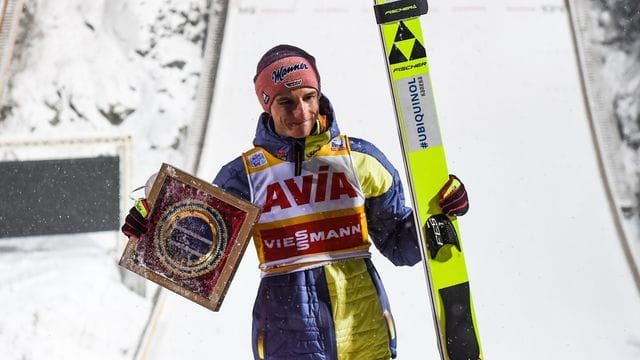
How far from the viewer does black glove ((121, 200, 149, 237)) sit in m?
1.90

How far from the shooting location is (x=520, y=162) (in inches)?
110

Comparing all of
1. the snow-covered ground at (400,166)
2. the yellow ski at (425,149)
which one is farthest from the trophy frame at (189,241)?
the snow-covered ground at (400,166)

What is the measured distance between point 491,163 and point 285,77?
1.09 m

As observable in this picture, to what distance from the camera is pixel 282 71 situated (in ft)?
6.34

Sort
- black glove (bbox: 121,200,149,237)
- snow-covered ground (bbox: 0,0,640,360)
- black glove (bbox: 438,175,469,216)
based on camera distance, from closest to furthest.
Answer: black glove (bbox: 121,200,149,237) < black glove (bbox: 438,175,469,216) < snow-covered ground (bbox: 0,0,640,360)

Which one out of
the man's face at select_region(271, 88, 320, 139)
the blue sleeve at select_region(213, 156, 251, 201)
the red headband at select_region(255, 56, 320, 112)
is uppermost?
the red headband at select_region(255, 56, 320, 112)

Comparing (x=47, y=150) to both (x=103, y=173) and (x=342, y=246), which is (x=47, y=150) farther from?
(x=342, y=246)

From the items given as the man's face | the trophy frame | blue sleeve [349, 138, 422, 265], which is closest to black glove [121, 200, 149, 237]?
the trophy frame

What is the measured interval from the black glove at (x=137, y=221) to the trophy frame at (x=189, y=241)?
1cm

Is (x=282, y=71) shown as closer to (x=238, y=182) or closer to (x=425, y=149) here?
(x=238, y=182)

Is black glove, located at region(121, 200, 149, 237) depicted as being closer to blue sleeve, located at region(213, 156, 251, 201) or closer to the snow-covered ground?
blue sleeve, located at region(213, 156, 251, 201)

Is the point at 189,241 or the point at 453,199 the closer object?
the point at 189,241

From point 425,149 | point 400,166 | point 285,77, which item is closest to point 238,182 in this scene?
point 285,77

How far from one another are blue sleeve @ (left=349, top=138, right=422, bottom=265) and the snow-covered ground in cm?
57
